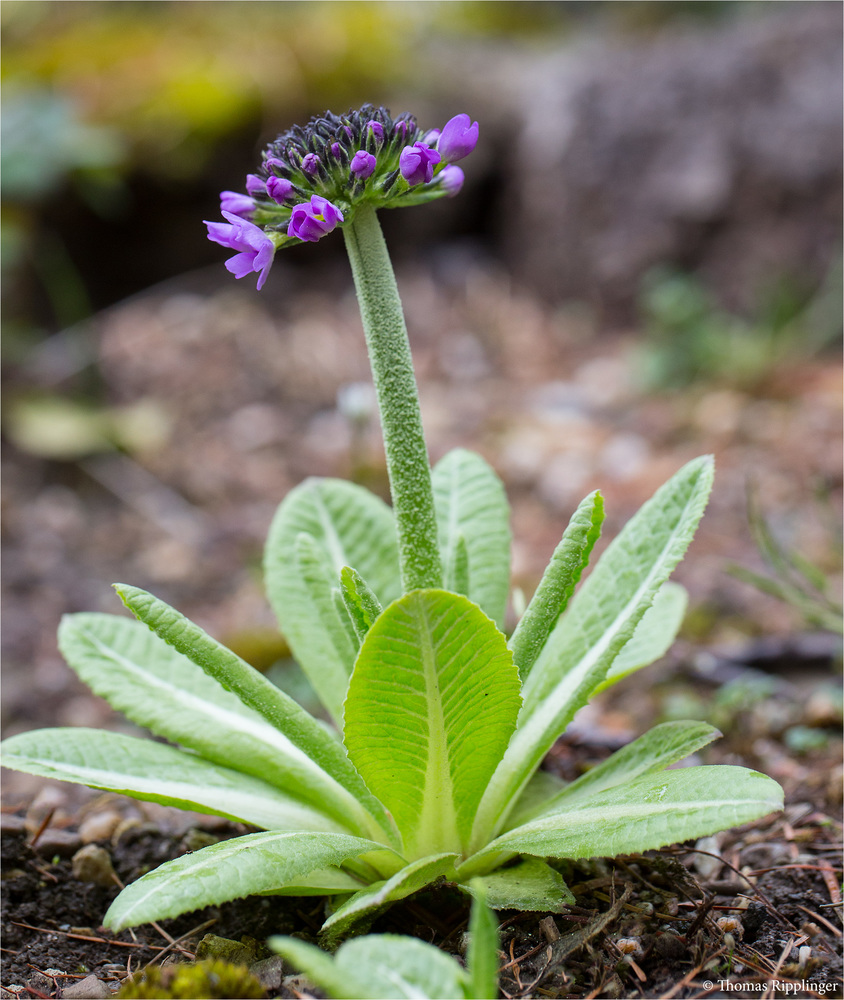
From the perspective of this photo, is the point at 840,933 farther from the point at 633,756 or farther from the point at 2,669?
the point at 2,669

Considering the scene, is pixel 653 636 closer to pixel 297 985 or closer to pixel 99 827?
pixel 297 985

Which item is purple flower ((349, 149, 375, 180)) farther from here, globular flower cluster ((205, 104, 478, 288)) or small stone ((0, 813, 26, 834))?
small stone ((0, 813, 26, 834))

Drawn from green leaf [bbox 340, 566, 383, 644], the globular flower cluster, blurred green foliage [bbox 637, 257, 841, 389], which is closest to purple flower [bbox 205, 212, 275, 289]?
the globular flower cluster

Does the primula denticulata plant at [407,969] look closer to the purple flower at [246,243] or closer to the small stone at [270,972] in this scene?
the small stone at [270,972]

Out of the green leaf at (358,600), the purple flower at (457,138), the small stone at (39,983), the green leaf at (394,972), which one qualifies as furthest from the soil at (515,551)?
the purple flower at (457,138)

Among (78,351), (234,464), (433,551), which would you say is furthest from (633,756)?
(78,351)
